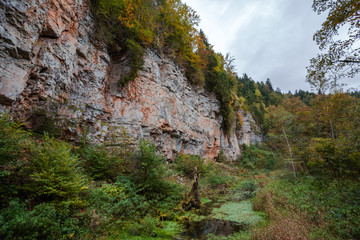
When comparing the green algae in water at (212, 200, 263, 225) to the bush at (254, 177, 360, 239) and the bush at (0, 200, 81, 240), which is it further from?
the bush at (0, 200, 81, 240)

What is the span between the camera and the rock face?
19.2ft

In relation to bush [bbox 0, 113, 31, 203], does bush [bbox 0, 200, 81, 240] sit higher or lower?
lower

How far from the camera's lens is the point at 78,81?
30.8 feet

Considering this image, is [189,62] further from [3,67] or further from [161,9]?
[3,67]

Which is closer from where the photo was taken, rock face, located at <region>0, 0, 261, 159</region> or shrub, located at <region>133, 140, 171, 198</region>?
rock face, located at <region>0, 0, 261, 159</region>

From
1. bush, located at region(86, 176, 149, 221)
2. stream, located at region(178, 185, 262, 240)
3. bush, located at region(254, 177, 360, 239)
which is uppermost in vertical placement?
bush, located at region(254, 177, 360, 239)

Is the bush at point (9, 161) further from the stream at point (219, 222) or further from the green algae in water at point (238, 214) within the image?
the green algae in water at point (238, 214)

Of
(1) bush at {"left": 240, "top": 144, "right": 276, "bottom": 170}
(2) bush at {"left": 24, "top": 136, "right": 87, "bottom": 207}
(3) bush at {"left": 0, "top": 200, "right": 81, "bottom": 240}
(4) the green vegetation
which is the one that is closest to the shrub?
(4) the green vegetation

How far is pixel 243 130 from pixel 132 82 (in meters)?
32.6

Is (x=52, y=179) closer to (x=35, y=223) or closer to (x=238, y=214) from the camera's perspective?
(x=35, y=223)

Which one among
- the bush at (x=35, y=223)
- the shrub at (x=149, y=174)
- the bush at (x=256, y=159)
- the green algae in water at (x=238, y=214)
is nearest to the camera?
the bush at (x=35, y=223)

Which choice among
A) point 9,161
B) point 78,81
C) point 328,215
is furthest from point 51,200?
point 328,215

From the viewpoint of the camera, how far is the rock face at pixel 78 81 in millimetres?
5867

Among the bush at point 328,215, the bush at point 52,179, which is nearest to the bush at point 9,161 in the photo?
the bush at point 52,179
